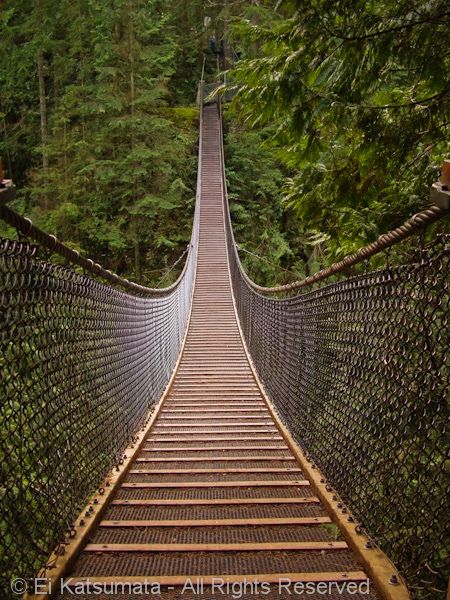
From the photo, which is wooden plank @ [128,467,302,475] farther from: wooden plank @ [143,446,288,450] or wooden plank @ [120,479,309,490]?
wooden plank @ [143,446,288,450]

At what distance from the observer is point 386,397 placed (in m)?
1.47

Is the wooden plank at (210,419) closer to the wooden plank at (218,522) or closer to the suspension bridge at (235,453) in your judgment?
the suspension bridge at (235,453)

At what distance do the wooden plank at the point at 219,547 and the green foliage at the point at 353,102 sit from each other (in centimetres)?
129

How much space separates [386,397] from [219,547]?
28.6 inches

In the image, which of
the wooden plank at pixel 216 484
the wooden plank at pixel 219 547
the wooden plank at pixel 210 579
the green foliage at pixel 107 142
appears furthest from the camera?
the green foliage at pixel 107 142

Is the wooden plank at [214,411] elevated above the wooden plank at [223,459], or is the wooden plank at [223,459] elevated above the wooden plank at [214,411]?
the wooden plank at [223,459]

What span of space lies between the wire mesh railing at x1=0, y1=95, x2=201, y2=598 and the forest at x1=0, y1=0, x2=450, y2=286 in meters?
1.11

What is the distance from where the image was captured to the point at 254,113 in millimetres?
2014

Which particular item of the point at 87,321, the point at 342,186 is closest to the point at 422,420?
the point at 87,321

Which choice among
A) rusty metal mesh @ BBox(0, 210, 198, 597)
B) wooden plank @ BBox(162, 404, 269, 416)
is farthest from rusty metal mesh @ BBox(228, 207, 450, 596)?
rusty metal mesh @ BBox(0, 210, 198, 597)

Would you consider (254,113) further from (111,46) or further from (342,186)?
(111,46)

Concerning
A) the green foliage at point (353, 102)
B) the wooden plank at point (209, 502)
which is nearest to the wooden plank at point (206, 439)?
the wooden plank at point (209, 502)

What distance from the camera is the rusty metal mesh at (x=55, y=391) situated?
1.17 metres

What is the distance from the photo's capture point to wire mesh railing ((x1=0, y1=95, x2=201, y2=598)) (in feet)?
3.82
